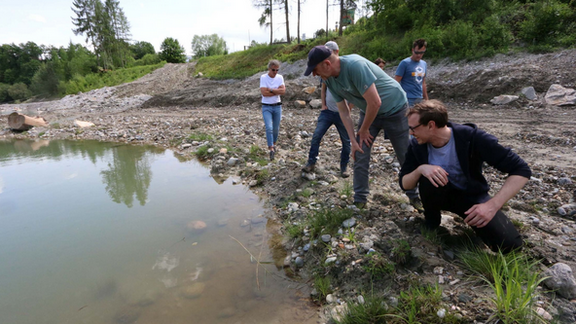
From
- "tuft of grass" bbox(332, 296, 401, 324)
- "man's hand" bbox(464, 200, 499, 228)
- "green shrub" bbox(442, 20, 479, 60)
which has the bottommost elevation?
"tuft of grass" bbox(332, 296, 401, 324)

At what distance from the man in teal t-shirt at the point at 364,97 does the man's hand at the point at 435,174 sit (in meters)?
0.78

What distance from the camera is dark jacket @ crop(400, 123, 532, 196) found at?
6.66 ft

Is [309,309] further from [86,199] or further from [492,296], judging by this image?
[86,199]

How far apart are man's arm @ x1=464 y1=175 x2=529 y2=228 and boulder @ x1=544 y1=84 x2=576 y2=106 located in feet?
23.1

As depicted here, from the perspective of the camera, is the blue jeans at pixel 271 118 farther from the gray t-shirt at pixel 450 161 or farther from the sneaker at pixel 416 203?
the gray t-shirt at pixel 450 161

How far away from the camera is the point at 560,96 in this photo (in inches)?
278

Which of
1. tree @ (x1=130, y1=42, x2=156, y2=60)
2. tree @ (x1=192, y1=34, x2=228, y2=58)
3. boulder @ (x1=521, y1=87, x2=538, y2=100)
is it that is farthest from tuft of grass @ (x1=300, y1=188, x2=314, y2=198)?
Answer: tree @ (x1=130, y1=42, x2=156, y2=60)

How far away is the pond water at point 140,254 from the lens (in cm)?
245

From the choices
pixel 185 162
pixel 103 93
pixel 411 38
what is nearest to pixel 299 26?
pixel 411 38

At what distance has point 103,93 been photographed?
22641mm

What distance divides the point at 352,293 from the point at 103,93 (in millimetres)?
25812

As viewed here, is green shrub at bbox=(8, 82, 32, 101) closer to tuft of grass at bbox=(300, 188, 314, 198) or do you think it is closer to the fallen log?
the fallen log

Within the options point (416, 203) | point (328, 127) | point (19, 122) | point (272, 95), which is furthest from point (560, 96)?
point (19, 122)

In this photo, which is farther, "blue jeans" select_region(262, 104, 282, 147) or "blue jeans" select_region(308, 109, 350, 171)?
"blue jeans" select_region(262, 104, 282, 147)
